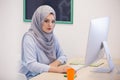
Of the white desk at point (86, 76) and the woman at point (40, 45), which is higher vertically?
the woman at point (40, 45)

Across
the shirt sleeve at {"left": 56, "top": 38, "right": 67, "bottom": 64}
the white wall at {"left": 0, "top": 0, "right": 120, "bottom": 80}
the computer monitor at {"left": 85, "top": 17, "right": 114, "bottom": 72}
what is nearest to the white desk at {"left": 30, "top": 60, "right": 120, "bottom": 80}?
the computer monitor at {"left": 85, "top": 17, "right": 114, "bottom": 72}

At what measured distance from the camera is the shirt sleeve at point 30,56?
2.30m

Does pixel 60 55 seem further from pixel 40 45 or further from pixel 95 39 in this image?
pixel 95 39

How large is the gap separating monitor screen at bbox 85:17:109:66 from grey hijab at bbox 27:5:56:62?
648mm

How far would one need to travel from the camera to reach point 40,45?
2436 millimetres

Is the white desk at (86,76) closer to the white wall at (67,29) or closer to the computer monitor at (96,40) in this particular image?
the computer monitor at (96,40)

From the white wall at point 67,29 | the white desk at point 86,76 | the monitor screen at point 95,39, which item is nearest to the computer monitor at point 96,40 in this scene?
the monitor screen at point 95,39

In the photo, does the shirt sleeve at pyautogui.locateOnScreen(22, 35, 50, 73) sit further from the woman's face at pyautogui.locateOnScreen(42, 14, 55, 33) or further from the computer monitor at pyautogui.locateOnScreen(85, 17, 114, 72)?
the computer monitor at pyautogui.locateOnScreen(85, 17, 114, 72)

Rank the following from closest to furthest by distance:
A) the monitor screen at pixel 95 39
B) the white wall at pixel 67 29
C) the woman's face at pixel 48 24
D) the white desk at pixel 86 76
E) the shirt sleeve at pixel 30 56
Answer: the monitor screen at pixel 95 39 < the white desk at pixel 86 76 < the shirt sleeve at pixel 30 56 < the woman's face at pixel 48 24 < the white wall at pixel 67 29

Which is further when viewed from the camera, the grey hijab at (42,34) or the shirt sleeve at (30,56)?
the grey hijab at (42,34)

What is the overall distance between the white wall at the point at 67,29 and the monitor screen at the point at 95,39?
1.85ft

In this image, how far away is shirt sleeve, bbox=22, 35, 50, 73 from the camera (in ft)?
7.54

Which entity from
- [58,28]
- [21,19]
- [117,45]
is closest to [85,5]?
[58,28]

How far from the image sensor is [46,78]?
1896mm
